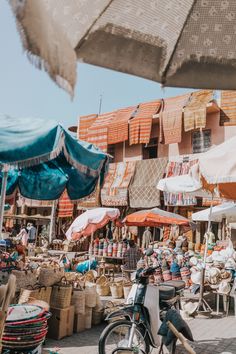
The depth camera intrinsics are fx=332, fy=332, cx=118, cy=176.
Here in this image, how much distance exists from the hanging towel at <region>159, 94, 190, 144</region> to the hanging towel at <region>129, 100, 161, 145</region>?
2.67 feet

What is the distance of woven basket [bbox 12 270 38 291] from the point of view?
5.05 m

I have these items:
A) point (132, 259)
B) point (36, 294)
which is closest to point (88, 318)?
point (36, 294)

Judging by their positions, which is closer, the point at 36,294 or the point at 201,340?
the point at 36,294

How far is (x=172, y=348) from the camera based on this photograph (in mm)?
4133

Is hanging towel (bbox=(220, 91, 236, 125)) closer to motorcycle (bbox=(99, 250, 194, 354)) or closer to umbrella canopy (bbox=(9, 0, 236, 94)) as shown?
motorcycle (bbox=(99, 250, 194, 354))

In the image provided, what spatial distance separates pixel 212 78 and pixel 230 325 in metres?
5.65

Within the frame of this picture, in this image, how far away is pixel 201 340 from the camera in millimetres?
5336

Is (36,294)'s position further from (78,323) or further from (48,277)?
(78,323)

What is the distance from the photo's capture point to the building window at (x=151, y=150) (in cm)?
2069

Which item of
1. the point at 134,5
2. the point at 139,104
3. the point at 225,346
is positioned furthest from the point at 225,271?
the point at 139,104

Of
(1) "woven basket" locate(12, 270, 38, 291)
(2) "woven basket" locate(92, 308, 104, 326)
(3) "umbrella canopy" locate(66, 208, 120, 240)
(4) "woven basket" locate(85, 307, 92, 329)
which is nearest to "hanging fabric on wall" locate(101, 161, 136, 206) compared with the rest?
(3) "umbrella canopy" locate(66, 208, 120, 240)

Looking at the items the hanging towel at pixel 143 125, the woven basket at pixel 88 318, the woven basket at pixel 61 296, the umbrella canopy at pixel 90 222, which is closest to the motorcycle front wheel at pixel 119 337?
the woven basket at pixel 61 296

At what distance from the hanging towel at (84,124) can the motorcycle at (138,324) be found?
19284mm

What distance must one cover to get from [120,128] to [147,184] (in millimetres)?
4269
